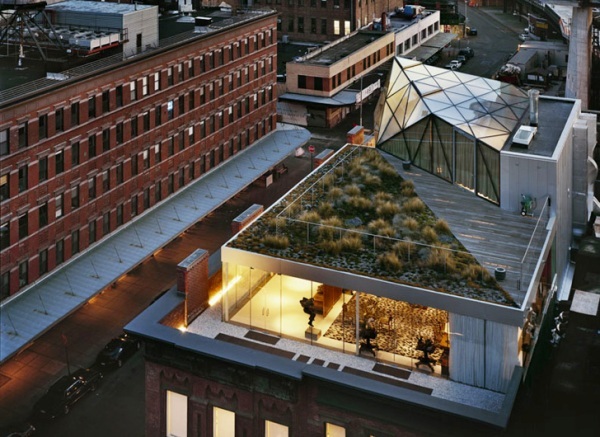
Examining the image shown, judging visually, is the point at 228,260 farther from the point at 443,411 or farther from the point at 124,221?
the point at 124,221

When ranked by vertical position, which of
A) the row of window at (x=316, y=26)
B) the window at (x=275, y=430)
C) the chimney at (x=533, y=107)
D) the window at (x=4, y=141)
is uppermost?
the row of window at (x=316, y=26)

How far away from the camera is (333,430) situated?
110 ft

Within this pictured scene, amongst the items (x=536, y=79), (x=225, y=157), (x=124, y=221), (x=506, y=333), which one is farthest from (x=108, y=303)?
(x=536, y=79)

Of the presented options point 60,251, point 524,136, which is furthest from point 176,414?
point 60,251

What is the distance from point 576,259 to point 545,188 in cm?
666

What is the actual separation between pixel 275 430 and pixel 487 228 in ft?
49.9

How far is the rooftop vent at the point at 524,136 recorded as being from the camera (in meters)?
46.3

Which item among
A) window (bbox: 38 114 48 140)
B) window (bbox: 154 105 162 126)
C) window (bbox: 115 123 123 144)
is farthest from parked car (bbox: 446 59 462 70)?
window (bbox: 38 114 48 140)

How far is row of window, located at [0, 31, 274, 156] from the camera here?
2467 inches

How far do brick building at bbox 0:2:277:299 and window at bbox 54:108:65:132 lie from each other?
2.1 inches

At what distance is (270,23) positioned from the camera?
334ft

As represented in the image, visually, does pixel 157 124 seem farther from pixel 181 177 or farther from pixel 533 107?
pixel 533 107

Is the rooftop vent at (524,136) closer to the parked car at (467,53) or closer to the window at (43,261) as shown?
the window at (43,261)

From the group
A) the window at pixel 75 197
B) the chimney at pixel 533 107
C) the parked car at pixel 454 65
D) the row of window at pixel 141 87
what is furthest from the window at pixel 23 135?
the parked car at pixel 454 65
